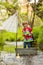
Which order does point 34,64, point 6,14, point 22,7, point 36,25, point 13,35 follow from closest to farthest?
point 34,64 → point 13,35 → point 36,25 → point 6,14 → point 22,7

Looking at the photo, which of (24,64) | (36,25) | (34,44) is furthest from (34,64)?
(36,25)

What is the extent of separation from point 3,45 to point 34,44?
1732mm

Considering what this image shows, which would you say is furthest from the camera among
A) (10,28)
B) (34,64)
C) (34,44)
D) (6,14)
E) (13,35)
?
(6,14)

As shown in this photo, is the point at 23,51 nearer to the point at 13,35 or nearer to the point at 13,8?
the point at 13,35

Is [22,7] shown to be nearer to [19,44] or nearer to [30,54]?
[19,44]

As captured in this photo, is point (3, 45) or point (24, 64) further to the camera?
point (3, 45)

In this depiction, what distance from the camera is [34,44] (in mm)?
14117

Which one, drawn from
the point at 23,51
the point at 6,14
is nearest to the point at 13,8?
the point at 6,14

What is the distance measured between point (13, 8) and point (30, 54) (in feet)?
23.2

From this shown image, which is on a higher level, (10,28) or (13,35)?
(10,28)

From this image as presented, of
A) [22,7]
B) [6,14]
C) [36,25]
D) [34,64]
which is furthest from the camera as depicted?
[22,7]

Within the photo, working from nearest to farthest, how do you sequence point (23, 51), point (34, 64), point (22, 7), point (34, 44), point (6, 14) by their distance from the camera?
point (34, 64) → point (23, 51) → point (34, 44) → point (6, 14) → point (22, 7)

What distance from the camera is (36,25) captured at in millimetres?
17859

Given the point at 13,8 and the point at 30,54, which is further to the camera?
the point at 13,8
